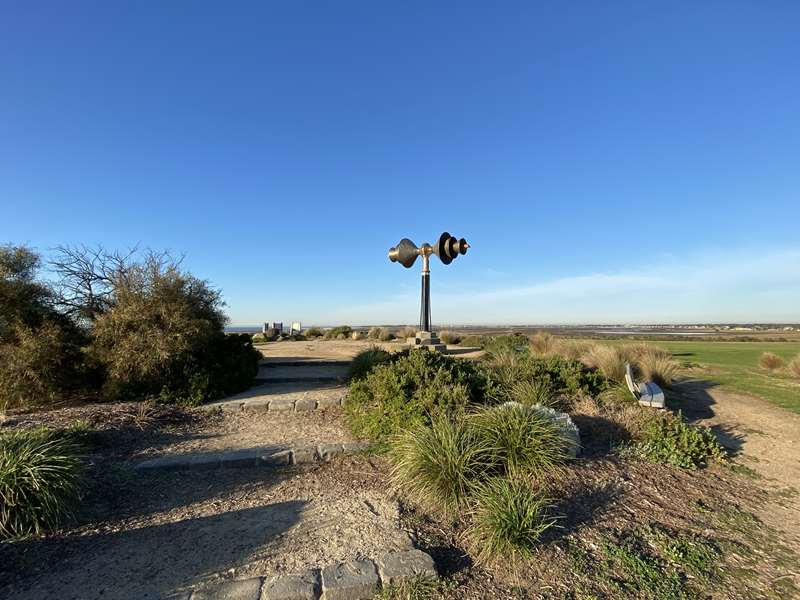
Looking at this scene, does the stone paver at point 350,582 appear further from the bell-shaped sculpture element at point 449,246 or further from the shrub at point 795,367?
the shrub at point 795,367

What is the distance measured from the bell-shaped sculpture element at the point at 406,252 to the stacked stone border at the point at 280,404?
6.75 meters

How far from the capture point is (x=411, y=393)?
229 inches

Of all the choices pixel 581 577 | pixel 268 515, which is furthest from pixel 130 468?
pixel 581 577

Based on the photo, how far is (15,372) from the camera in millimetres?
6359

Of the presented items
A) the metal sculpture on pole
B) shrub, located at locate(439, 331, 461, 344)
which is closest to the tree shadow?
the metal sculpture on pole

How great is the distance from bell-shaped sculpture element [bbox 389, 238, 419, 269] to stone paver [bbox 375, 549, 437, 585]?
10.8 metres

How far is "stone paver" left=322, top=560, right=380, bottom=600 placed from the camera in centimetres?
237

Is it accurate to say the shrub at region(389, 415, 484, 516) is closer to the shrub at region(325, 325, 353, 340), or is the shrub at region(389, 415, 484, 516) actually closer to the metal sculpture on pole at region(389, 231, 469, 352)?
the metal sculpture on pole at region(389, 231, 469, 352)

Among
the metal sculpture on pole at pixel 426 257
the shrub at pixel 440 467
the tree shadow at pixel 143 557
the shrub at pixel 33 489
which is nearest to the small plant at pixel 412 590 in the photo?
the shrub at pixel 440 467

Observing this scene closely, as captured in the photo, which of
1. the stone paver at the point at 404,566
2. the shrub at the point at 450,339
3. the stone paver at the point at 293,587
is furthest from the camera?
the shrub at the point at 450,339

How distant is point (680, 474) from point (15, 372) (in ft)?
31.3

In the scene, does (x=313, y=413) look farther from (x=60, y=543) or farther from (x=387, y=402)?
(x=60, y=543)

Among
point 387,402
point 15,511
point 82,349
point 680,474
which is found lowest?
point 680,474

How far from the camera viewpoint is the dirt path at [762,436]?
3.90 meters
